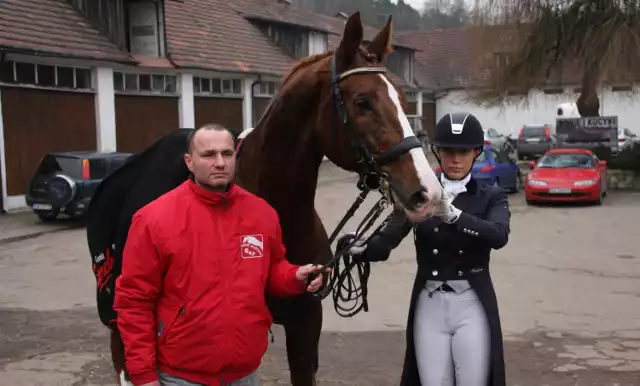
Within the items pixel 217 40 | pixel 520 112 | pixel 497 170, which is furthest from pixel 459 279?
pixel 520 112

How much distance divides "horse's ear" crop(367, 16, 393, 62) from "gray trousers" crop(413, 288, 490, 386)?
45.0 inches

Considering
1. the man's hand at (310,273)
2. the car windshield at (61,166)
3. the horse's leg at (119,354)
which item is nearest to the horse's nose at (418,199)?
the man's hand at (310,273)

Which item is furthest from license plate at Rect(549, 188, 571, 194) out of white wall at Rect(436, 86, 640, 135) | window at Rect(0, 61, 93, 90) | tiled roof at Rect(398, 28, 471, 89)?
tiled roof at Rect(398, 28, 471, 89)

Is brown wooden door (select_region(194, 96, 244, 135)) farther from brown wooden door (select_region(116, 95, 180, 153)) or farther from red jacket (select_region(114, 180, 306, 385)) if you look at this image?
red jacket (select_region(114, 180, 306, 385))

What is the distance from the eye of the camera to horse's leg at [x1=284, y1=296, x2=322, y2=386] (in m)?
3.23

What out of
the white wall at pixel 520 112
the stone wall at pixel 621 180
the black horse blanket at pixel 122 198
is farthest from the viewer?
the white wall at pixel 520 112

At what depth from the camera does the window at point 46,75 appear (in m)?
15.7

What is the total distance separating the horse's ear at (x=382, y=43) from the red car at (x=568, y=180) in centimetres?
1450

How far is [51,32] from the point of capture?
17.1 meters

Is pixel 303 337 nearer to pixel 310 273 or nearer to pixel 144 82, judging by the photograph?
pixel 310 273

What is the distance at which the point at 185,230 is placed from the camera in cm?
241

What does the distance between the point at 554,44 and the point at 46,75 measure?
50.4ft

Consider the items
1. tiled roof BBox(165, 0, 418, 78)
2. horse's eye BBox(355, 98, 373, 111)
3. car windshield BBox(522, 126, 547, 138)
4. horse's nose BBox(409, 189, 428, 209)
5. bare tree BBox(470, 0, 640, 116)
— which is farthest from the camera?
car windshield BBox(522, 126, 547, 138)

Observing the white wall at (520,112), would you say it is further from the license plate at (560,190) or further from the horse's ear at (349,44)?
the horse's ear at (349,44)
